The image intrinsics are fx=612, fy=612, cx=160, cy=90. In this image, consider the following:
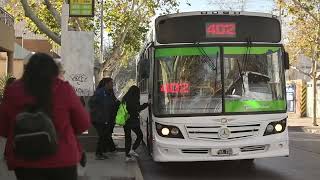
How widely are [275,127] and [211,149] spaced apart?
1.28 metres

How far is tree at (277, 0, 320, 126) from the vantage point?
27.6 meters

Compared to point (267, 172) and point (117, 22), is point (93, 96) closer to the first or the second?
point (267, 172)

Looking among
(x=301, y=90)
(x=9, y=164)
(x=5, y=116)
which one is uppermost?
(x=5, y=116)

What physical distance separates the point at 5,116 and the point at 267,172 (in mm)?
8122

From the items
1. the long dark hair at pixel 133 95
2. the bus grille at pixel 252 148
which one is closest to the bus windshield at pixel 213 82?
the bus grille at pixel 252 148

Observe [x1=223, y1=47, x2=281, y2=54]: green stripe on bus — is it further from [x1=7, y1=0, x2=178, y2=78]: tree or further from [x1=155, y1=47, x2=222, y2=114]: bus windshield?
[x1=7, y1=0, x2=178, y2=78]: tree

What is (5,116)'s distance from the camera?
14.6 ft

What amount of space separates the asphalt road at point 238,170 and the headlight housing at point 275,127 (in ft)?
2.70

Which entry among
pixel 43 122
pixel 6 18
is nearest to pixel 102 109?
pixel 43 122

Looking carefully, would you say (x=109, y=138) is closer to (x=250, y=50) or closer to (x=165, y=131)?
(x=165, y=131)

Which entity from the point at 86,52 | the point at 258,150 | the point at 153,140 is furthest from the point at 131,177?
the point at 86,52

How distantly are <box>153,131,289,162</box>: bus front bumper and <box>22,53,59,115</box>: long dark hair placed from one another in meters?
6.56

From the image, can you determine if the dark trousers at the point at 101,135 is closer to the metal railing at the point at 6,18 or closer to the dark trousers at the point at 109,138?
the dark trousers at the point at 109,138

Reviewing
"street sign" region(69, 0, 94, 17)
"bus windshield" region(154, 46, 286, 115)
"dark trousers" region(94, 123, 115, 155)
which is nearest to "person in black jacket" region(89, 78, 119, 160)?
"dark trousers" region(94, 123, 115, 155)
